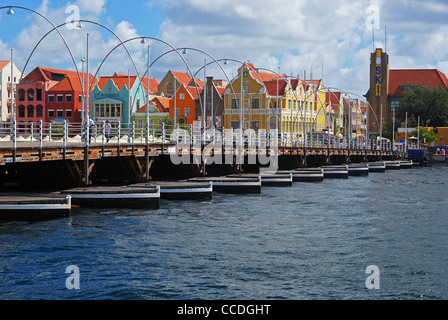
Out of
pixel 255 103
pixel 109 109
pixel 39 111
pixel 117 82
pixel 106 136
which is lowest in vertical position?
pixel 106 136

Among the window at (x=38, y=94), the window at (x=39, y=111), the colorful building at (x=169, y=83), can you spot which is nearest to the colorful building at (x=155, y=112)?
the colorful building at (x=169, y=83)

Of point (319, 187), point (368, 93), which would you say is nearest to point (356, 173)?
point (319, 187)

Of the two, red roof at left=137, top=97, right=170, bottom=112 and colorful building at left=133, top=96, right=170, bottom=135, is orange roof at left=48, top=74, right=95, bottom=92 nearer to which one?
colorful building at left=133, top=96, right=170, bottom=135

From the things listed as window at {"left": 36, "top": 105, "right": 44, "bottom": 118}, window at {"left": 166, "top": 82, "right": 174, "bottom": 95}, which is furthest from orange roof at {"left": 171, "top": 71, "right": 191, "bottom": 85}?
window at {"left": 36, "top": 105, "right": 44, "bottom": 118}

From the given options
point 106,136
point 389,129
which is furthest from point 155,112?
point 106,136

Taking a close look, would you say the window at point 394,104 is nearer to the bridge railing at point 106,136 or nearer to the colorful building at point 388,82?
the colorful building at point 388,82

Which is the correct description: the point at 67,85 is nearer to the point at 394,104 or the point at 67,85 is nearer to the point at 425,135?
the point at 425,135

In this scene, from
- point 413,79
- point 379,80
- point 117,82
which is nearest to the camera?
point 117,82

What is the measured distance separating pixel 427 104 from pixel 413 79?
923 inches

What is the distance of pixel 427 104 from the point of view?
533 feet

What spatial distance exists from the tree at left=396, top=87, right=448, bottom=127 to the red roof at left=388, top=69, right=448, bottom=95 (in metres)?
16.1

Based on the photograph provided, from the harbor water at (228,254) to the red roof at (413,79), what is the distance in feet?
479
